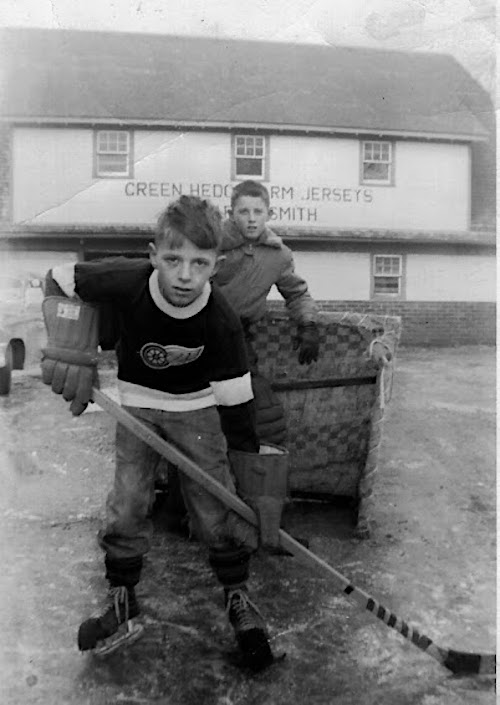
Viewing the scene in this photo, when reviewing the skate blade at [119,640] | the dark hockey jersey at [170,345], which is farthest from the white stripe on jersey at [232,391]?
the skate blade at [119,640]

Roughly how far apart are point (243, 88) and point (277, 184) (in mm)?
1475

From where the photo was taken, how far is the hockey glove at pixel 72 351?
2.03 meters

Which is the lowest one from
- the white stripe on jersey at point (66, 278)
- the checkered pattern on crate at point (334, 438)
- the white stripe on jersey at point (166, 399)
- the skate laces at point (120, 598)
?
the skate laces at point (120, 598)

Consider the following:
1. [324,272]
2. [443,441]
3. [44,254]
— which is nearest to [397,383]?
[443,441]

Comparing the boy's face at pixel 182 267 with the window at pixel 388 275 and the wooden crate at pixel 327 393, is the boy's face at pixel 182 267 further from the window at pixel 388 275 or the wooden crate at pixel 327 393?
the window at pixel 388 275

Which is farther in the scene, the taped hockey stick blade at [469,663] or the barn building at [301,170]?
the barn building at [301,170]

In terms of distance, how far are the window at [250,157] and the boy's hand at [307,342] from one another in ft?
23.3

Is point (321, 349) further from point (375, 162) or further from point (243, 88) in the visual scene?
point (375, 162)

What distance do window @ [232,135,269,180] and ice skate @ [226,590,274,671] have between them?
8.24m

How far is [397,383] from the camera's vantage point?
7199 mm

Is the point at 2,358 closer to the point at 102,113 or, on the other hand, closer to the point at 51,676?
the point at 51,676

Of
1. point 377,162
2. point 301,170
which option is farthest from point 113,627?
point 301,170

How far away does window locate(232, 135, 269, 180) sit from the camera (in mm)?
9898

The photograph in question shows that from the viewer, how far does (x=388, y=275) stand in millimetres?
10281
